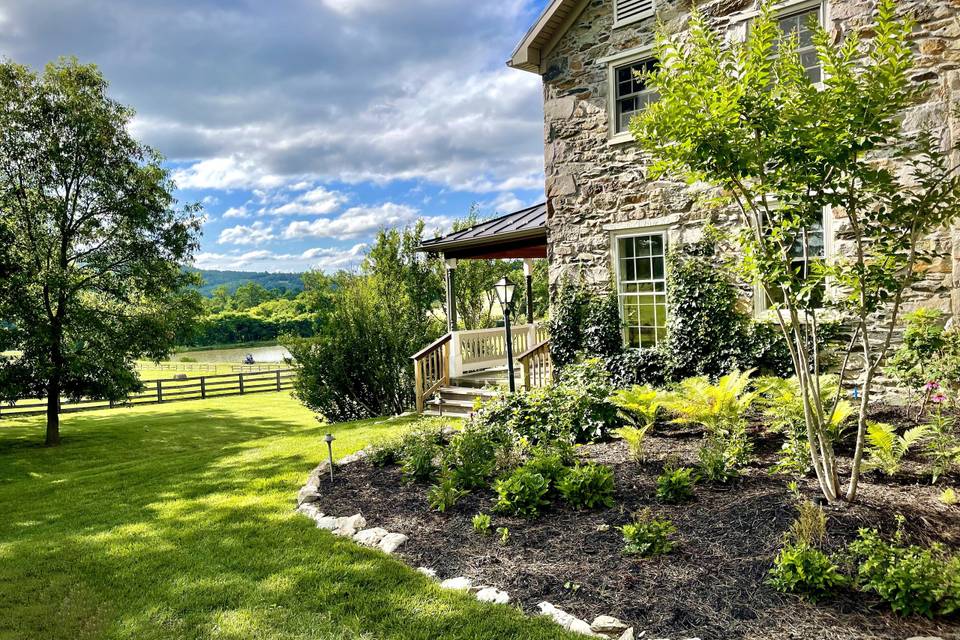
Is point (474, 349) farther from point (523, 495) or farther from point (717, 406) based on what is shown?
point (523, 495)

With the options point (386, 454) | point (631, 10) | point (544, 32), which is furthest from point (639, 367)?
point (544, 32)

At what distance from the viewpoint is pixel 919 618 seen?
10.1ft

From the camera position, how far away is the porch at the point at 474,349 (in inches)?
458

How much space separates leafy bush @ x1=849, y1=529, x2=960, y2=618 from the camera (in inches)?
120

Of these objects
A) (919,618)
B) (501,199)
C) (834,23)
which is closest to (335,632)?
(919,618)

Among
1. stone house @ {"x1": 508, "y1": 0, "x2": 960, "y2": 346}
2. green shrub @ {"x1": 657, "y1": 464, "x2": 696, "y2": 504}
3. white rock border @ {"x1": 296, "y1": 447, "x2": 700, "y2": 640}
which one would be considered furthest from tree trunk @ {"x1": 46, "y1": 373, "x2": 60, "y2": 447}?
green shrub @ {"x1": 657, "y1": 464, "x2": 696, "y2": 504}

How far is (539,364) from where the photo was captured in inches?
441

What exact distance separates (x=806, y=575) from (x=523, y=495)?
7.07 ft

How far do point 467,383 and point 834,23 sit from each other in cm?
878

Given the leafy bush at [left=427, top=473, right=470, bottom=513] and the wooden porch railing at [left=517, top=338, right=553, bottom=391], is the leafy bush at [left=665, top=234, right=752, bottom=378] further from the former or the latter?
the leafy bush at [left=427, top=473, right=470, bottom=513]

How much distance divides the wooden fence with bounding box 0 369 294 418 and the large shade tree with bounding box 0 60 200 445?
6.24m

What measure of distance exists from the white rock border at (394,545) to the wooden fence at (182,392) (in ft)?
53.6

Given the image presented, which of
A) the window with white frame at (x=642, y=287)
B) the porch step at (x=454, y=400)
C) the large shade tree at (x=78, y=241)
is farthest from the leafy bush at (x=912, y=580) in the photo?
the large shade tree at (x=78, y=241)

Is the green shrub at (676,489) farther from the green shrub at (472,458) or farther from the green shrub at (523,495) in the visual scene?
the green shrub at (472,458)
